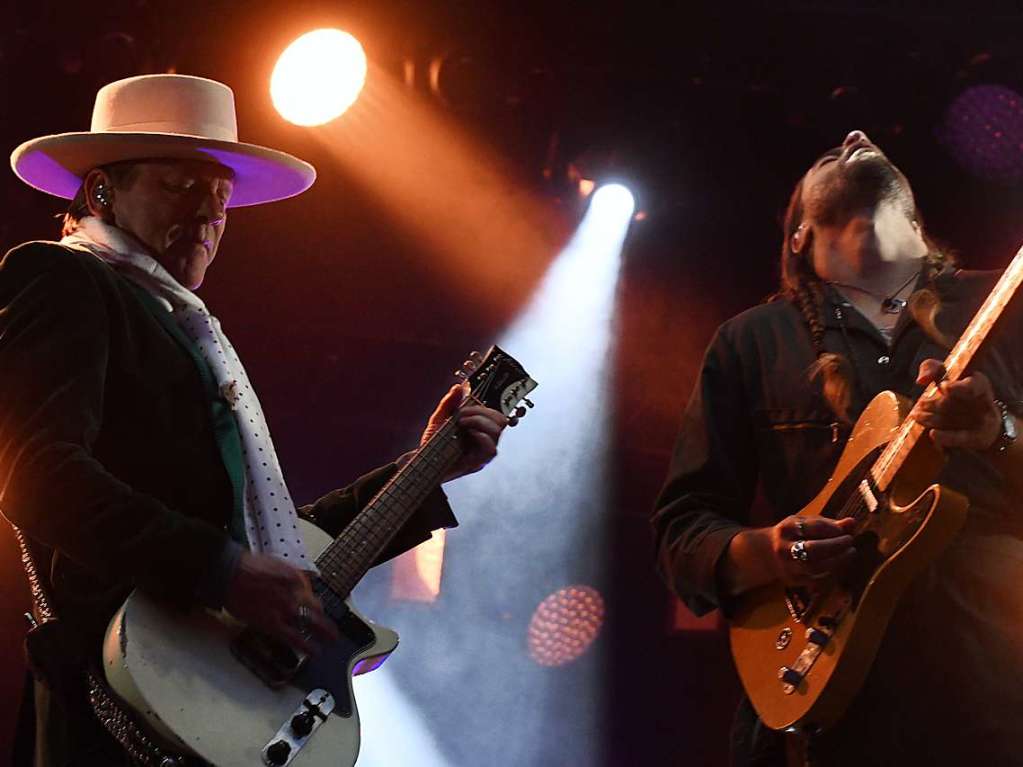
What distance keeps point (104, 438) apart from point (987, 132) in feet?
13.2

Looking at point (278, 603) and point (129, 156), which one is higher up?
point (129, 156)

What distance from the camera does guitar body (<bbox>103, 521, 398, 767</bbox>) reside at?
210cm

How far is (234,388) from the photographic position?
8.33 feet

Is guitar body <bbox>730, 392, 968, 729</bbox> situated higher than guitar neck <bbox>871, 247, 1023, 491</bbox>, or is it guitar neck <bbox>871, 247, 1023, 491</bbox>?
guitar neck <bbox>871, 247, 1023, 491</bbox>

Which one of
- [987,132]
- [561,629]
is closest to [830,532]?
[987,132]

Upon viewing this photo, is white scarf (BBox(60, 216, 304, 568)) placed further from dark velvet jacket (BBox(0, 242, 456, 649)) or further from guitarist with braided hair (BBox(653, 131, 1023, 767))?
guitarist with braided hair (BBox(653, 131, 1023, 767))

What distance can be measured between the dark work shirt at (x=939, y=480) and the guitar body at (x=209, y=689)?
824 mm

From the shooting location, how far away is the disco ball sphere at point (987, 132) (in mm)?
4953

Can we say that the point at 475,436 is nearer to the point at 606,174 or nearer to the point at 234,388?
the point at 234,388

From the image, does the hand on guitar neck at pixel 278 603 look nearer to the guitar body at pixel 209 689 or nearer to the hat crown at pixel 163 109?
the guitar body at pixel 209 689

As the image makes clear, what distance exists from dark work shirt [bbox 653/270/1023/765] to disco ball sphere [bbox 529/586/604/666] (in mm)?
3522

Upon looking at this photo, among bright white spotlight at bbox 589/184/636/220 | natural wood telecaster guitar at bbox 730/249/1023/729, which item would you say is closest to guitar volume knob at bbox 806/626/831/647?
natural wood telecaster guitar at bbox 730/249/1023/729

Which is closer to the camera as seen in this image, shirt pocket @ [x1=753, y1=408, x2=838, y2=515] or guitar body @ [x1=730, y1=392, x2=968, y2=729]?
guitar body @ [x1=730, y1=392, x2=968, y2=729]

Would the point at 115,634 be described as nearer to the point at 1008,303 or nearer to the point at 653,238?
the point at 1008,303
